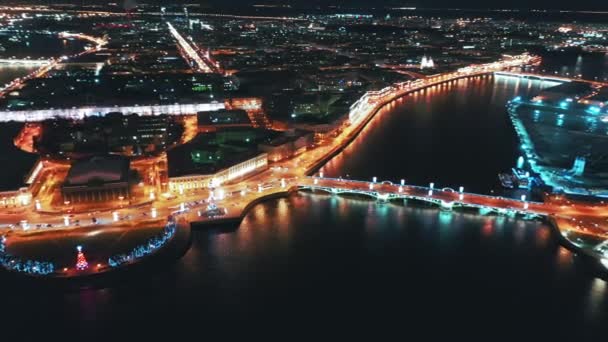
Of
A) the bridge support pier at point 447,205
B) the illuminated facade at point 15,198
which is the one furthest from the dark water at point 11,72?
the bridge support pier at point 447,205

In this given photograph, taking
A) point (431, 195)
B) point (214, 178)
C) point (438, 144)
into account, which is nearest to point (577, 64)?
point (438, 144)

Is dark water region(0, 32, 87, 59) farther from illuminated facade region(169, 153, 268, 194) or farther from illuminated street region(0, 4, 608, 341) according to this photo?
illuminated facade region(169, 153, 268, 194)

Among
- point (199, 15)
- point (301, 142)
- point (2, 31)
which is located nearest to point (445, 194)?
point (301, 142)

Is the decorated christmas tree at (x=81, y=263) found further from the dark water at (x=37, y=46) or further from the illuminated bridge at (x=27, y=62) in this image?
the dark water at (x=37, y=46)

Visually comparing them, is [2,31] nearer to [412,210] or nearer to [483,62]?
[483,62]

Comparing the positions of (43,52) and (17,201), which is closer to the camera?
(17,201)

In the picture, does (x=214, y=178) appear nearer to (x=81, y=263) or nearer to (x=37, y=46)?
(x=81, y=263)
